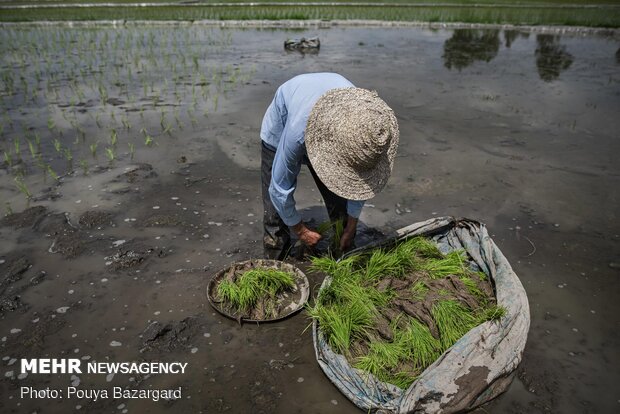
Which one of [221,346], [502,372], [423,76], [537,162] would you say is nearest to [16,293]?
[221,346]

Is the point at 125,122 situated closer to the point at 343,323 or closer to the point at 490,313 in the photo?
the point at 343,323

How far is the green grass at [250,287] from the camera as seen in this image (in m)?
2.67

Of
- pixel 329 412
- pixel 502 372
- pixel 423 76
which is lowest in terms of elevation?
pixel 329 412

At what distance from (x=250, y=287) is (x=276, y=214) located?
0.60m

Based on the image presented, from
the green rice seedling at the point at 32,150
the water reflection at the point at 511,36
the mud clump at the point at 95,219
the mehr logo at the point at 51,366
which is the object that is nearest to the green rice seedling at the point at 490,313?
the mehr logo at the point at 51,366

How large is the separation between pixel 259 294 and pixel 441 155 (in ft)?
11.3

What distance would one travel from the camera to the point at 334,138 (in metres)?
2.01

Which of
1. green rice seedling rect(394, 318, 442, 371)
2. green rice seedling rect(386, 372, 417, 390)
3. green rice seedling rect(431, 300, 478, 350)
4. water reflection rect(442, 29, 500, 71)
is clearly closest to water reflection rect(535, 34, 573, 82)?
water reflection rect(442, 29, 500, 71)

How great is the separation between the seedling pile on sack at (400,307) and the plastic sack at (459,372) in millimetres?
86

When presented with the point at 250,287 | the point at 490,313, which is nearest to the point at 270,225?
the point at 250,287

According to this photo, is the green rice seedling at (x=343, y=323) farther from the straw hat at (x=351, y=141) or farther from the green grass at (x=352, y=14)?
the green grass at (x=352, y=14)

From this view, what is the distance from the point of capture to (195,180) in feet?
14.9

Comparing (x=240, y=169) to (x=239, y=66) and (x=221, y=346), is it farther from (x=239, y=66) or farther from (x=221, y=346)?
(x=239, y=66)

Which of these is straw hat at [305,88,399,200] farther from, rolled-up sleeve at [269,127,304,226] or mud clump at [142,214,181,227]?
mud clump at [142,214,181,227]
